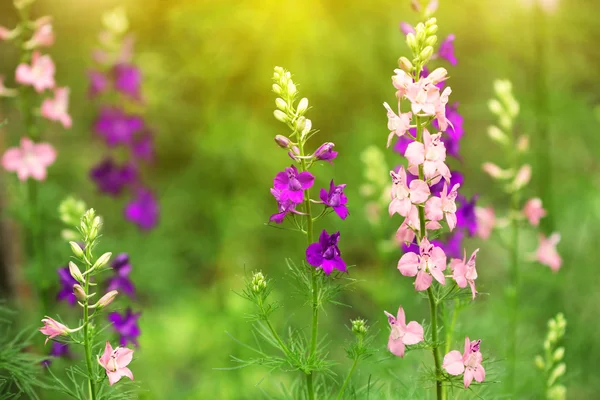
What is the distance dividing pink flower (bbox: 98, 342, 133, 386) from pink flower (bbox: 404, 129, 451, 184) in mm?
901

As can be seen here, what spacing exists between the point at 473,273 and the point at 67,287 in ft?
4.70

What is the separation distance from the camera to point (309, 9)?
5414 millimetres

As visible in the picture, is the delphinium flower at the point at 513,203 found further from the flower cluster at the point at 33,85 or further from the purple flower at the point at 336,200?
the flower cluster at the point at 33,85

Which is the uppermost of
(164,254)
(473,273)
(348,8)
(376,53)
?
(348,8)

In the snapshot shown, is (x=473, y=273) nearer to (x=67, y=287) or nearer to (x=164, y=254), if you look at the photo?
(x=67, y=287)

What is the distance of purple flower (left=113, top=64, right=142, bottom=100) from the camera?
3.81 meters

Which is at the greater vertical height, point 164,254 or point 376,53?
point 376,53

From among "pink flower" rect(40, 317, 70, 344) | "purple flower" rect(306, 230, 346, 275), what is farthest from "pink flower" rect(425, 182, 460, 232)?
"pink flower" rect(40, 317, 70, 344)

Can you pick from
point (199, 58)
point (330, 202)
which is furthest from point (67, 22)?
point (330, 202)

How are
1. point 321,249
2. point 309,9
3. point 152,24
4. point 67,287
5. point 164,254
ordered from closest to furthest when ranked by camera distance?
point 321,249
point 67,287
point 164,254
point 309,9
point 152,24

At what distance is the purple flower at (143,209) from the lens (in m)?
3.88

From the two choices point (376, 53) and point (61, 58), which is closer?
point (376, 53)

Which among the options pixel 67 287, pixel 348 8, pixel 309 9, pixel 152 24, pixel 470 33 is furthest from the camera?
pixel 470 33

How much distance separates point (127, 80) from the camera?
3.80 m
